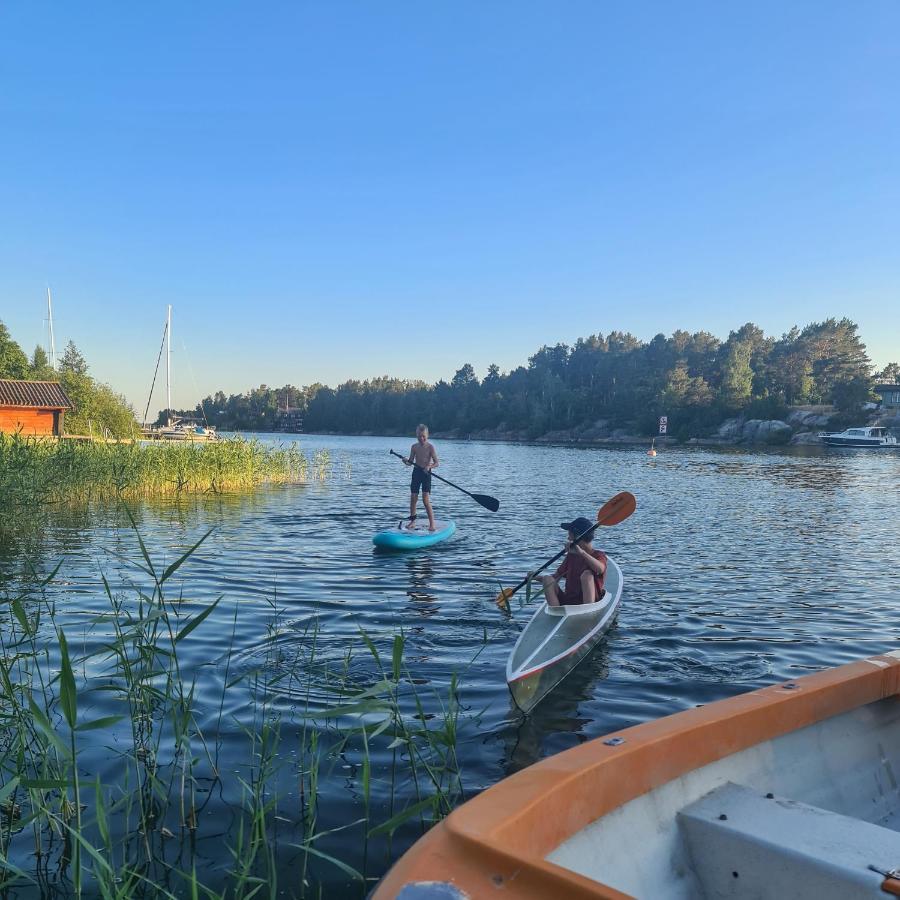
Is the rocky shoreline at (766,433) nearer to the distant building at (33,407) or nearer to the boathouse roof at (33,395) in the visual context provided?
the boathouse roof at (33,395)

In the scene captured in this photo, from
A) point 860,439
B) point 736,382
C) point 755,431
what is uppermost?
point 736,382

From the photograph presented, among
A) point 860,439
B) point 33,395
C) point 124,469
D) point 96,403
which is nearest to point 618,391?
point 860,439

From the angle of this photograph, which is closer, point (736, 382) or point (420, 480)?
point (420, 480)

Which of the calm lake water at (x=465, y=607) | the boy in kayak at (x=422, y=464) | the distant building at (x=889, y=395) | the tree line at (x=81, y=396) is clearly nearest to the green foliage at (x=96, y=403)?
the tree line at (x=81, y=396)

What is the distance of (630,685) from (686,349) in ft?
383

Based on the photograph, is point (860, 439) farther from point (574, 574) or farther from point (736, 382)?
point (574, 574)

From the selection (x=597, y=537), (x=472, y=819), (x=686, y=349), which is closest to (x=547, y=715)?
(x=472, y=819)

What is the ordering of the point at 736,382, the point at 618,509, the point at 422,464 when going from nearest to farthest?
the point at 618,509 → the point at 422,464 → the point at 736,382

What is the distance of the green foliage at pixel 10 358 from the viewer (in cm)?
4956

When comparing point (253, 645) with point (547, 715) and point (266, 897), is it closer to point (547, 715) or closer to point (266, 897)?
point (547, 715)

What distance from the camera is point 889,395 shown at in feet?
267

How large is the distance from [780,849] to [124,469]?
19.3m

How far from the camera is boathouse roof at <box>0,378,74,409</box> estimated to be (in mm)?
32438

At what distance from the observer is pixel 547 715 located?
614cm
